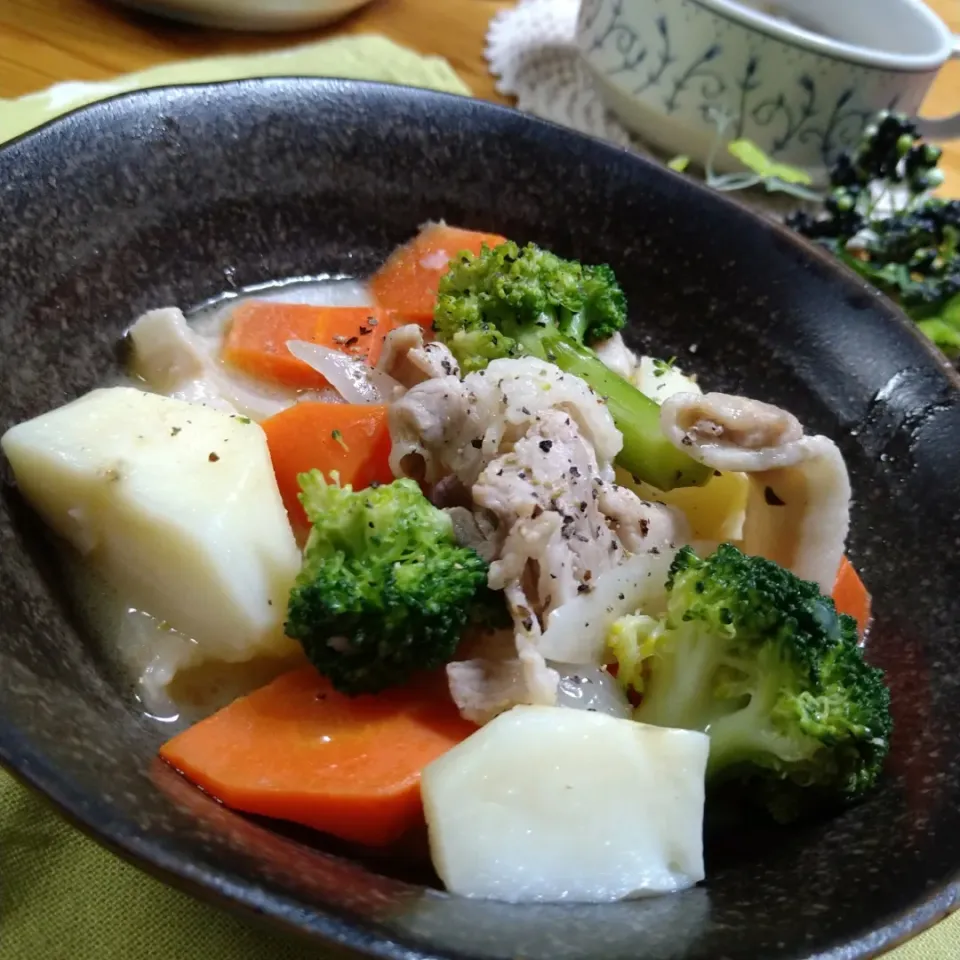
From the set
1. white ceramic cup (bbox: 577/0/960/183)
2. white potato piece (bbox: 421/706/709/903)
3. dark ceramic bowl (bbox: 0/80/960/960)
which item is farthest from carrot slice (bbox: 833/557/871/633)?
white ceramic cup (bbox: 577/0/960/183)

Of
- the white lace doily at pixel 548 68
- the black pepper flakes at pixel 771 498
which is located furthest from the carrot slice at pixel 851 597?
→ the white lace doily at pixel 548 68

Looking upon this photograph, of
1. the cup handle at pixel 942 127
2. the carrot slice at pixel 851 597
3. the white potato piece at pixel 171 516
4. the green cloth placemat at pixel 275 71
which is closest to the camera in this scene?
the white potato piece at pixel 171 516

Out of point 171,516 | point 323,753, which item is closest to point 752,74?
point 171,516

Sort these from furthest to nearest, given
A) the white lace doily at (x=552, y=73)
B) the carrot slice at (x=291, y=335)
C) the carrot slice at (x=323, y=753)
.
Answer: the white lace doily at (x=552, y=73) < the carrot slice at (x=291, y=335) < the carrot slice at (x=323, y=753)

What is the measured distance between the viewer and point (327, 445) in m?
1.39

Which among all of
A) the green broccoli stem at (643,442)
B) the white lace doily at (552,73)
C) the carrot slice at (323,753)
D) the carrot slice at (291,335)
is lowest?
the carrot slice at (323,753)

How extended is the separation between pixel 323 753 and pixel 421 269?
3.39 feet

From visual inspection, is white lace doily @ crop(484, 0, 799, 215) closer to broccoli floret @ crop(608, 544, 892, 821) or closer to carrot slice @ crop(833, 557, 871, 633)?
carrot slice @ crop(833, 557, 871, 633)

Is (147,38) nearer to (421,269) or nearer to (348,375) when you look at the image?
(421,269)

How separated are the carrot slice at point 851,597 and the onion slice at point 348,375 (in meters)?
0.75

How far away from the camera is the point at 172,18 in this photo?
250 centimetres

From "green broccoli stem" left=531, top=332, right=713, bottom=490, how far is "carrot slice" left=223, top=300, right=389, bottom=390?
40cm

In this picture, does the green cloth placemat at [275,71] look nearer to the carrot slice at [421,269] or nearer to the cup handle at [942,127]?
the carrot slice at [421,269]

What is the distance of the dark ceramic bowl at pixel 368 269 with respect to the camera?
90 centimetres
